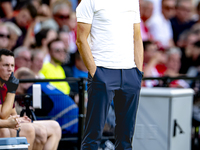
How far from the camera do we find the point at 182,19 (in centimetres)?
710

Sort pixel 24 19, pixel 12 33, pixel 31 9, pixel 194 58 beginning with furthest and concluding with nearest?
1. pixel 194 58
2. pixel 31 9
3. pixel 24 19
4. pixel 12 33

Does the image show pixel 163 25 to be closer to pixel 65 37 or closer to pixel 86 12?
pixel 65 37

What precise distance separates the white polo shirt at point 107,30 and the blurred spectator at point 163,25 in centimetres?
413

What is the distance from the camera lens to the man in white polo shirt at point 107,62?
266cm

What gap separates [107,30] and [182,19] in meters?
4.76

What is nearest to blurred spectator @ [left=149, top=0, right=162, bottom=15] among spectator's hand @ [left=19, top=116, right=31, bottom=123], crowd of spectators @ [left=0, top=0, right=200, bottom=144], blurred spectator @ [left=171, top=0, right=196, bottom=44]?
crowd of spectators @ [left=0, top=0, right=200, bottom=144]

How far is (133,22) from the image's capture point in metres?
2.88

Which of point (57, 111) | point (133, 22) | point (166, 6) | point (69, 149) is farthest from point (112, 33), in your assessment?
point (166, 6)

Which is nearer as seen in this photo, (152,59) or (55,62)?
(55,62)

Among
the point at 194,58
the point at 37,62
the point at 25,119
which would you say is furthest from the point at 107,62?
the point at 194,58

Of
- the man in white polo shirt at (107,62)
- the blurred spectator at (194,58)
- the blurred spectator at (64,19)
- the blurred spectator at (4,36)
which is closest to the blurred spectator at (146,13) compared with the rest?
the blurred spectator at (194,58)

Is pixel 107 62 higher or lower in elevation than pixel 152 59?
Result: higher

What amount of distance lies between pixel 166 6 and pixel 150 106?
3891mm

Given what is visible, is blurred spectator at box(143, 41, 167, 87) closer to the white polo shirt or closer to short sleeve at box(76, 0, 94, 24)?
the white polo shirt
